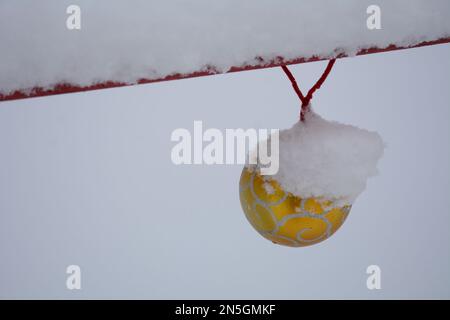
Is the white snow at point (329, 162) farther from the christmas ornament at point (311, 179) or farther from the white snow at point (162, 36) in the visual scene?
the white snow at point (162, 36)

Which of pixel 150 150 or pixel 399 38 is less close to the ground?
pixel 150 150

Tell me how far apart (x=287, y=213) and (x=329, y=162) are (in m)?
0.08

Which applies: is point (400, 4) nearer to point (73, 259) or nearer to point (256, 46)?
point (256, 46)

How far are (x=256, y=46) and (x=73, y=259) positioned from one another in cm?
147

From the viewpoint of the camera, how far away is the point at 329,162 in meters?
0.44

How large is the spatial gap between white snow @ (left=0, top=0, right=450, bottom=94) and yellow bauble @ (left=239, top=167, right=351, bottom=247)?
0.64 ft

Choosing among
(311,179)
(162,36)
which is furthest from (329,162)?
(162,36)

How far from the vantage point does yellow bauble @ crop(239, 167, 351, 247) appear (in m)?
0.46

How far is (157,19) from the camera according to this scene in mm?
279

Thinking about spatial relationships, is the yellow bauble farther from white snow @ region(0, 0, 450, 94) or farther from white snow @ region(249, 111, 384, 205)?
white snow @ region(0, 0, 450, 94)

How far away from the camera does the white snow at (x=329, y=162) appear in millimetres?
441

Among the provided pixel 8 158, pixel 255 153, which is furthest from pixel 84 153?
pixel 255 153

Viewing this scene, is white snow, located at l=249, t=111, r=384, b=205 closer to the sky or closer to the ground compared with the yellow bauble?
closer to the sky

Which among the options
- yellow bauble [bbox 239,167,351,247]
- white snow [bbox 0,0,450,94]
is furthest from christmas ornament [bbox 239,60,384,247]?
white snow [bbox 0,0,450,94]
